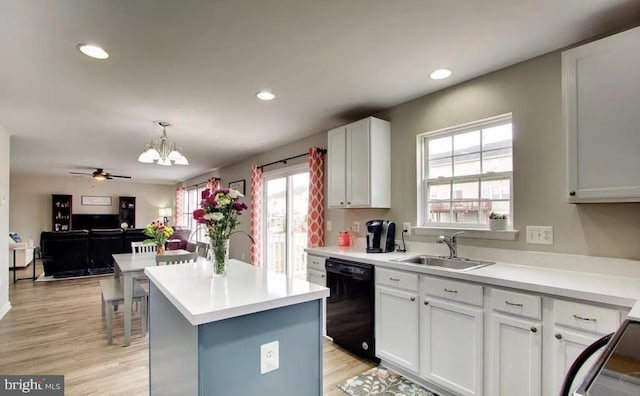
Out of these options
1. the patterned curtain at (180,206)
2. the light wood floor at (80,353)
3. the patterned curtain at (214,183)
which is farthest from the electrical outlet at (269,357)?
the patterned curtain at (180,206)

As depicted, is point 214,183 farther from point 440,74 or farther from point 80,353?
point 440,74

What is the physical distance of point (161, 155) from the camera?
375cm

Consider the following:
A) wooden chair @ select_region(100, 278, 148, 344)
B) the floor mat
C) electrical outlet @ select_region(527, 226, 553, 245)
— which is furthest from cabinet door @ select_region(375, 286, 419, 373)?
wooden chair @ select_region(100, 278, 148, 344)

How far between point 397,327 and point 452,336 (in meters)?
0.46

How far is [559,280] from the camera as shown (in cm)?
178

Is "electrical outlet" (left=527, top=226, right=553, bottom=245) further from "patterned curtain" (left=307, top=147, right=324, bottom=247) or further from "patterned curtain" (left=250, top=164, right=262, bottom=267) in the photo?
"patterned curtain" (left=250, top=164, right=262, bottom=267)

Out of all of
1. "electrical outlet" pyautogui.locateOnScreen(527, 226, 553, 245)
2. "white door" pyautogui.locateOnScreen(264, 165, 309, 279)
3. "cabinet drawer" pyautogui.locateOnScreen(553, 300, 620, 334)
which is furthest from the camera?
"white door" pyautogui.locateOnScreen(264, 165, 309, 279)

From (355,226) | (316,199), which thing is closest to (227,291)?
(355,226)

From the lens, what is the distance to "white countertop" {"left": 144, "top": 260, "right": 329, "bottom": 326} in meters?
1.20

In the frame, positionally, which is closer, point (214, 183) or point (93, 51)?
point (93, 51)

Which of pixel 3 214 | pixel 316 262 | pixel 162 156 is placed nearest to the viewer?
pixel 316 262

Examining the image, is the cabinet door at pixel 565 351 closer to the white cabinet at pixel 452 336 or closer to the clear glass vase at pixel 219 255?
the white cabinet at pixel 452 336

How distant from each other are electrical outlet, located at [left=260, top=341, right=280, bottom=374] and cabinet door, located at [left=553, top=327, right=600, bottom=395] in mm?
1441

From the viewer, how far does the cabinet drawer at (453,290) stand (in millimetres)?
1978
